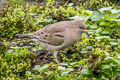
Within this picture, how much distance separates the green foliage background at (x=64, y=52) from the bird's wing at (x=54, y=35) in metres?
0.41

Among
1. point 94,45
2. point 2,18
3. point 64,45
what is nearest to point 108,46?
point 94,45

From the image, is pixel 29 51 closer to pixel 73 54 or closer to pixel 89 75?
pixel 73 54

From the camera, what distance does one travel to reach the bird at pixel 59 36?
6.94 meters

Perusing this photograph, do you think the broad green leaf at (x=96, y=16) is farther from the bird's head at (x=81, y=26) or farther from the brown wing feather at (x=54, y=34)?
the brown wing feather at (x=54, y=34)

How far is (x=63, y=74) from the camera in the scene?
5.80 metres

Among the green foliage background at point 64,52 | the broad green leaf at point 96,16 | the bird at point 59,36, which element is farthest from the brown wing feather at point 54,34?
the broad green leaf at point 96,16

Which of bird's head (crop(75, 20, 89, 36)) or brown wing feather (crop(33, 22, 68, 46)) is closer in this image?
brown wing feather (crop(33, 22, 68, 46))

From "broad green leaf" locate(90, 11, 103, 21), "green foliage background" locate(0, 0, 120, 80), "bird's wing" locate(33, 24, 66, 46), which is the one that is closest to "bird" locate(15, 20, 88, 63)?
"bird's wing" locate(33, 24, 66, 46)

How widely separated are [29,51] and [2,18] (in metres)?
1.49

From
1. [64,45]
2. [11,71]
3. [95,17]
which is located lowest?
[11,71]

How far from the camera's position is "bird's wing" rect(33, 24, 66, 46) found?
273 inches

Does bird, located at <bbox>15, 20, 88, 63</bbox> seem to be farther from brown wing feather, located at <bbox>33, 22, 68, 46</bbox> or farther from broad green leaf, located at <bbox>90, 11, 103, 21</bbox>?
broad green leaf, located at <bbox>90, 11, 103, 21</bbox>

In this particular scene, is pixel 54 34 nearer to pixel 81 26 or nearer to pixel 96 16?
pixel 81 26

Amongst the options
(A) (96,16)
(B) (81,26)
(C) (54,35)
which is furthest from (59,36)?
(A) (96,16)
